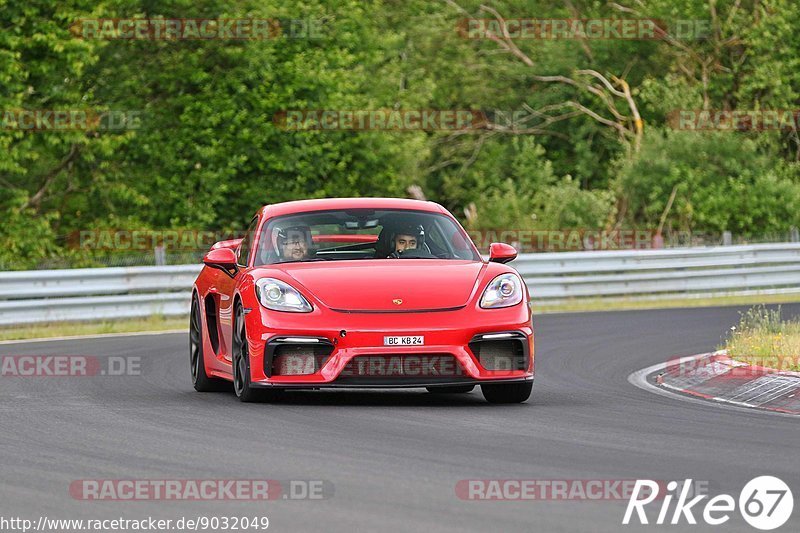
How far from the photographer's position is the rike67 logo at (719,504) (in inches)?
272

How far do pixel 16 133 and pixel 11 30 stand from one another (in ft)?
9.16

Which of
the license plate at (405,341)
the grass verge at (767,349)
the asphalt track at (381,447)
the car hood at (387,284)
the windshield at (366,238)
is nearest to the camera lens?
the asphalt track at (381,447)

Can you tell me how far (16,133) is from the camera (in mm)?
33062

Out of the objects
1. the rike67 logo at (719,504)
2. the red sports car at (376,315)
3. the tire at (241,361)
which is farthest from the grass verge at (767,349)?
the rike67 logo at (719,504)

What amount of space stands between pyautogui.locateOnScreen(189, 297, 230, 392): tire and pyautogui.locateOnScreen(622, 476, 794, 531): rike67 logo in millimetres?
5975

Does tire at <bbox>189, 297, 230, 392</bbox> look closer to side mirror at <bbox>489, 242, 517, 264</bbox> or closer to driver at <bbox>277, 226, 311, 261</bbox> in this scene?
driver at <bbox>277, 226, 311, 261</bbox>

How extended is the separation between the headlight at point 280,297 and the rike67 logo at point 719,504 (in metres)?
4.01

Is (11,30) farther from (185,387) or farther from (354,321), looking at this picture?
(354,321)

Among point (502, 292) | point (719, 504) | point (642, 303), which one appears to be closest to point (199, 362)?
point (502, 292)

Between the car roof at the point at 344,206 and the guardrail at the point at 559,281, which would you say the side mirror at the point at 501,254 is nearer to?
the car roof at the point at 344,206

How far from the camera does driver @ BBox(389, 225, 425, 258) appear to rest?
40.7 ft

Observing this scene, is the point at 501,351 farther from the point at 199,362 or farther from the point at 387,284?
the point at 199,362

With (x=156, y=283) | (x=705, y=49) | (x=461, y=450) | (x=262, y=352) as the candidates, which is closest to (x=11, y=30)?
(x=156, y=283)

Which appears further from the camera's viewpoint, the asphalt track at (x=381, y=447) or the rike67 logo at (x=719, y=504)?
the asphalt track at (x=381, y=447)
